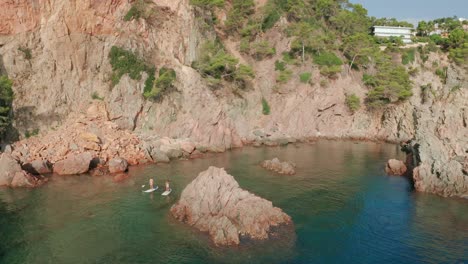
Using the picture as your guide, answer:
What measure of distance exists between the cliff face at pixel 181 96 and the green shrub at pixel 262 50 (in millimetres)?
1228

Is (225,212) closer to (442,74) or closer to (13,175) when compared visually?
(13,175)

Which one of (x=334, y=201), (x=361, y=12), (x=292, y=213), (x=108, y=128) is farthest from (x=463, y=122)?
(x=361, y=12)

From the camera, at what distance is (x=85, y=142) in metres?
44.0

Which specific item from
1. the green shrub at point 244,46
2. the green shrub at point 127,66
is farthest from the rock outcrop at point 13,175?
the green shrub at point 244,46

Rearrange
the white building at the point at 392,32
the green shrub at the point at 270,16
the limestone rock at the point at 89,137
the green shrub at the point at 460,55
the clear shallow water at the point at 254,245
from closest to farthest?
the clear shallow water at the point at 254,245 < the limestone rock at the point at 89,137 < the green shrub at the point at 270,16 < the green shrub at the point at 460,55 < the white building at the point at 392,32

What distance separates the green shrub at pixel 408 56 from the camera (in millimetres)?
81500

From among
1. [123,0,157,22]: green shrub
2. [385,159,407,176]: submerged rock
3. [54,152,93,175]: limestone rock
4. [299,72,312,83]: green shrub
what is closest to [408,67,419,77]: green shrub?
[299,72,312,83]: green shrub

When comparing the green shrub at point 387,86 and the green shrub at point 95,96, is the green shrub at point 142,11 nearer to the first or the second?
the green shrub at point 95,96

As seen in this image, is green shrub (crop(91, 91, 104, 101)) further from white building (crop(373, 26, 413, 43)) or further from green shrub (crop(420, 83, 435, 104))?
white building (crop(373, 26, 413, 43))

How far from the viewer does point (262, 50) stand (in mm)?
68625

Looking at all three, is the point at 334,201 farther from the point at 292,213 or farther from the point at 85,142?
the point at 85,142

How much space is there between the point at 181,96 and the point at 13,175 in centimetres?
2525

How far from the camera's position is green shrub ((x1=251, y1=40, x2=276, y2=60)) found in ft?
225

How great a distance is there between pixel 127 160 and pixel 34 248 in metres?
21.1
